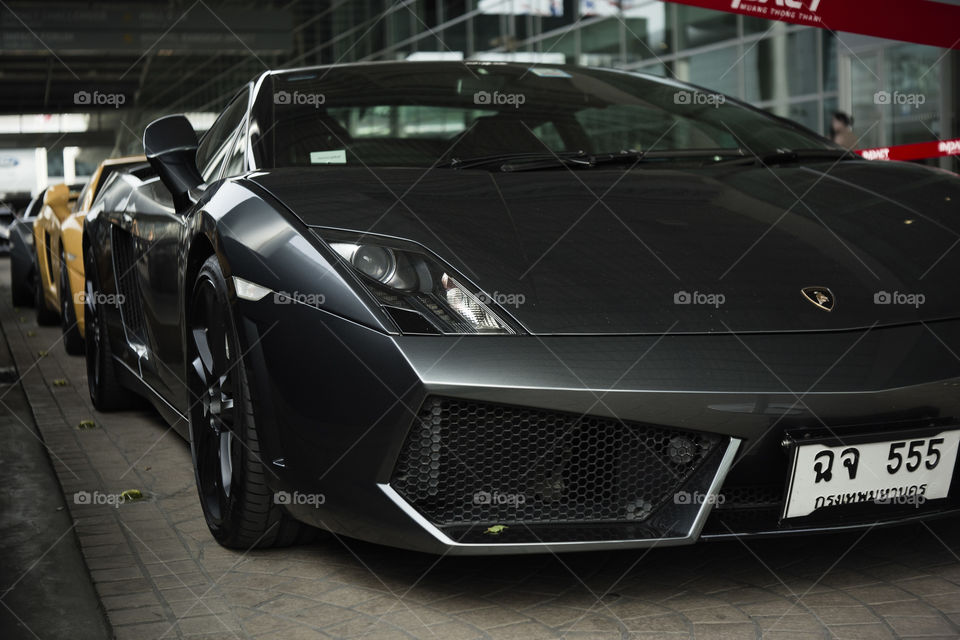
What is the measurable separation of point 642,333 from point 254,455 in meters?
0.94

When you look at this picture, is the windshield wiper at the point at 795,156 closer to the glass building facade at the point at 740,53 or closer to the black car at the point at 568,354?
the black car at the point at 568,354

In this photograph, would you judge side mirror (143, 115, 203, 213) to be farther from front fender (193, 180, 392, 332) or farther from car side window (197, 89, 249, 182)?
front fender (193, 180, 392, 332)

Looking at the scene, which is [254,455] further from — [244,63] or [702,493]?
[244,63]

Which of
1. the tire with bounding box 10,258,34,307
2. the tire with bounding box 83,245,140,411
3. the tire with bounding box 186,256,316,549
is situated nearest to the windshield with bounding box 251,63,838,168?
the tire with bounding box 186,256,316,549

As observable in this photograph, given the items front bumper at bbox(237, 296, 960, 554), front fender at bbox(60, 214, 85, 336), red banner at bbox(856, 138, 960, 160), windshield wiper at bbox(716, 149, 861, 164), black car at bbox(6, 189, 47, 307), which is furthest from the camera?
black car at bbox(6, 189, 47, 307)

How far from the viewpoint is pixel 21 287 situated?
10.6 meters

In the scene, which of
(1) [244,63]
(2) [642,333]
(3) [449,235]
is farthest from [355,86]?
(1) [244,63]

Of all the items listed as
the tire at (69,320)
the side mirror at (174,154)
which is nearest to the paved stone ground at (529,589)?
the side mirror at (174,154)

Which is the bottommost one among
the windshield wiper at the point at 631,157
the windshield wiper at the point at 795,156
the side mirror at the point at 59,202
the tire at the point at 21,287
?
the tire at the point at 21,287

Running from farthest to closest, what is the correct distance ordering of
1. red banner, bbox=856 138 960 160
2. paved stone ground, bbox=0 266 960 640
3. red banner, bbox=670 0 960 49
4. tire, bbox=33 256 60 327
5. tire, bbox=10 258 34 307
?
tire, bbox=10 258 34 307
tire, bbox=33 256 60 327
red banner, bbox=856 138 960 160
red banner, bbox=670 0 960 49
paved stone ground, bbox=0 266 960 640

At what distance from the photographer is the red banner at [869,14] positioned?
6.12m

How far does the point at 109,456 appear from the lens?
4184mm

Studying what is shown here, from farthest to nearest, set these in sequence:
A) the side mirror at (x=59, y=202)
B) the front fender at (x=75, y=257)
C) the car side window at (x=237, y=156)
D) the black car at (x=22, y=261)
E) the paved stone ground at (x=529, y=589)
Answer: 1. the black car at (x=22, y=261)
2. the side mirror at (x=59, y=202)
3. the front fender at (x=75, y=257)
4. the car side window at (x=237, y=156)
5. the paved stone ground at (x=529, y=589)

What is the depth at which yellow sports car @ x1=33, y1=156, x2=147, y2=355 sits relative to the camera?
21.1 feet
